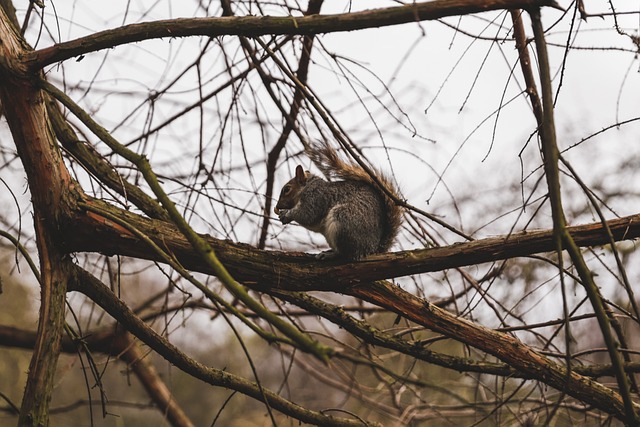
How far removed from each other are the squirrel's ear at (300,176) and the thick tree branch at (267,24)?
1.18m

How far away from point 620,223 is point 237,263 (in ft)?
3.23

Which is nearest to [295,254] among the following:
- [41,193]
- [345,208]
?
[345,208]

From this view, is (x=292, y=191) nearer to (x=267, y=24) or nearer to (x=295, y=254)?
(x=295, y=254)

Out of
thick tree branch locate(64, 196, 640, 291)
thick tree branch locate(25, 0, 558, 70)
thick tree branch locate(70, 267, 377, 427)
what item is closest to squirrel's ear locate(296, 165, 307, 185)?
thick tree branch locate(64, 196, 640, 291)

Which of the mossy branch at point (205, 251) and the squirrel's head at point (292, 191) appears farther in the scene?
the squirrel's head at point (292, 191)

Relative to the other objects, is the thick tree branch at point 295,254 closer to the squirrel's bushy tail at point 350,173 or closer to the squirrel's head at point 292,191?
the squirrel's bushy tail at point 350,173

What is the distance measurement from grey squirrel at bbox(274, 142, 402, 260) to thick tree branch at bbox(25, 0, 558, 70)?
85 centimetres

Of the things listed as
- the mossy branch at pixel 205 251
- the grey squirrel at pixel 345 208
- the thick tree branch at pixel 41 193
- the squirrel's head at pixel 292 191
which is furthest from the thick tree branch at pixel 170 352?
the squirrel's head at pixel 292 191

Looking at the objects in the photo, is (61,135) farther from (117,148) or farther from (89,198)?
(117,148)

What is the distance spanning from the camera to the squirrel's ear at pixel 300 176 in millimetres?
2668

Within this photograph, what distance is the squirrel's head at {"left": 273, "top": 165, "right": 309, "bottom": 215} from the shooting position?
2686mm

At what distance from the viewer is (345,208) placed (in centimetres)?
238

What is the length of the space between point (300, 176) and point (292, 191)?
0.07 metres

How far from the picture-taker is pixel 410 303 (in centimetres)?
Answer: 199
